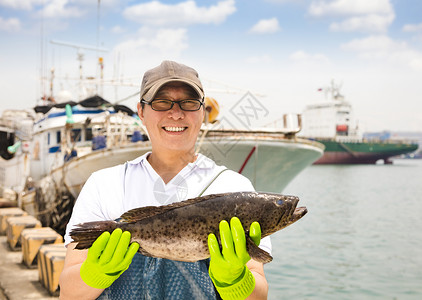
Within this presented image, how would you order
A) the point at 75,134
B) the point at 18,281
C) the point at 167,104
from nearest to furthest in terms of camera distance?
the point at 167,104 < the point at 18,281 < the point at 75,134

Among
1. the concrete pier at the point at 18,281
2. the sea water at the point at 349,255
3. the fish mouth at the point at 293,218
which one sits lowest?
the sea water at the point at 349,255

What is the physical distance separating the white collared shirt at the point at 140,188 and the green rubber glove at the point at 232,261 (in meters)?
0.25

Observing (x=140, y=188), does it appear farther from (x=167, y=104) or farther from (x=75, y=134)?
(x=75, y=134)

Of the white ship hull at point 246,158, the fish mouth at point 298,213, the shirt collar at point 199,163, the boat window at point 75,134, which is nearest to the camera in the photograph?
the fish mouth at point 298,213

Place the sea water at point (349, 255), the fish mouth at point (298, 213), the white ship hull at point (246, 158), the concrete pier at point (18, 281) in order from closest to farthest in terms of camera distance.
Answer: the fish mouth at point (298, 213) → the concrete pier at point (18, 281) → the white ship hull at point (246, 158) → the sea water at point (349, 255)

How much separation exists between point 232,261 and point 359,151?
73.3m

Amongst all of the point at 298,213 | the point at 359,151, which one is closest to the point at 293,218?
the point at 298,213

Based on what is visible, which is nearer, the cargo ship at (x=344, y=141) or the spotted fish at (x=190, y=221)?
the spotted fish at (x=190, y=221)

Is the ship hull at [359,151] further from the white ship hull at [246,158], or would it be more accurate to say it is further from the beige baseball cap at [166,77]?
the beige baseball cap at [166,77]

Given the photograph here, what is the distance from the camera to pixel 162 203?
2320 mm

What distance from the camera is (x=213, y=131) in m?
10.1

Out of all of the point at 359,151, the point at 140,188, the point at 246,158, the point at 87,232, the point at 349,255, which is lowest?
the point at 349,255

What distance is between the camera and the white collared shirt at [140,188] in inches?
88.8

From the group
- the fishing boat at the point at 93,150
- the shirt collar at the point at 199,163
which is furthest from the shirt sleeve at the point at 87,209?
the fishing boat at the point at 93,150
